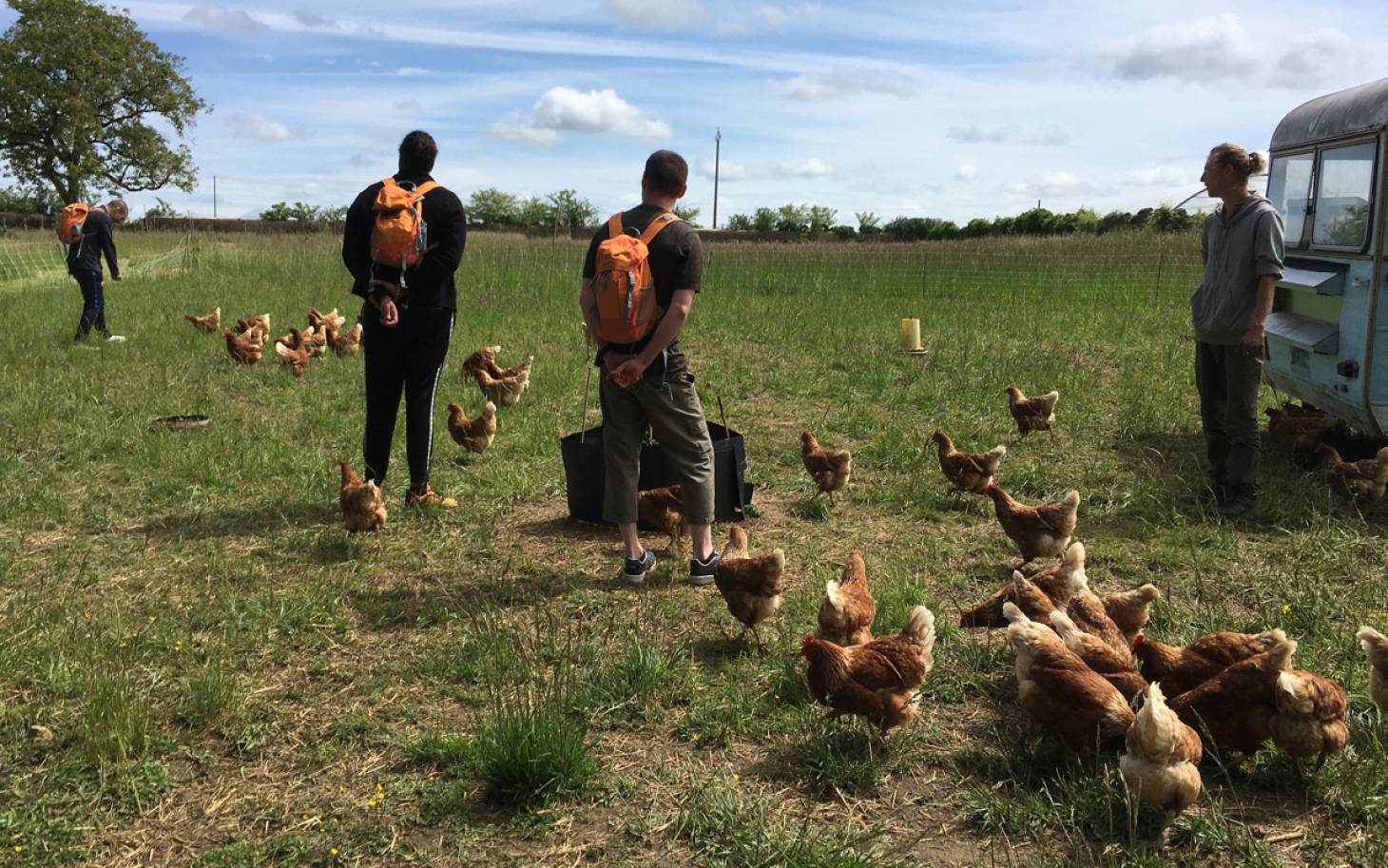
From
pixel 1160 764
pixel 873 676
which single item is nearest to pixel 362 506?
pixel 873 676

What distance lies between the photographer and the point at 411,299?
5.31 metres

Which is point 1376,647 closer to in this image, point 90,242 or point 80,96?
point 90,242

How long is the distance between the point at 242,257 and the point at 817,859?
75.1ft

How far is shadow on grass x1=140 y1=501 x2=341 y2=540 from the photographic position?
5.57 metres

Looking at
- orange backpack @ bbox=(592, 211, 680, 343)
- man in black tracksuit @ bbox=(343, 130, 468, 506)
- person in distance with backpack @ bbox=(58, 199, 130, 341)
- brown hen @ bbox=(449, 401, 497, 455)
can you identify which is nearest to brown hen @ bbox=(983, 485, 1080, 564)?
orange backpack @ bbox=(592, 211, 680, 343)

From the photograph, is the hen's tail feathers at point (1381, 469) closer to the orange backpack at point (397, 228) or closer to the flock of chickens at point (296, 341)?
the orange backpack at point (397, 228)

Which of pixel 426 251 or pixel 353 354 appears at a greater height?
pixel 426 251

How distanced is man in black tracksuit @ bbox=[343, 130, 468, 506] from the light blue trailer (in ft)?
18.2

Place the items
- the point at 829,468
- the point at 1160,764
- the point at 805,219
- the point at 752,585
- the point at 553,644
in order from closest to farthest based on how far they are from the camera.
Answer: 1. the point at 1160,764
2. the point at 553,644
3. the point at 752,585
4. the point at 829,468
5. the point at 805,219

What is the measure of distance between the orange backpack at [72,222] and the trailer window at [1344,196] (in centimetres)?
1289

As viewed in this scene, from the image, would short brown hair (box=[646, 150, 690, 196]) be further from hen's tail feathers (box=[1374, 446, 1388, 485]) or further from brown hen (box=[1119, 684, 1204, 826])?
hen's tail feathers (box=[1374, 446, 1388, 485])

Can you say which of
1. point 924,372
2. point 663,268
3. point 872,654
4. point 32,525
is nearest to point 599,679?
point 872,654

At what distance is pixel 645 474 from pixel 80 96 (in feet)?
142

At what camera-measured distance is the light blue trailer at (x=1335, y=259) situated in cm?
576
